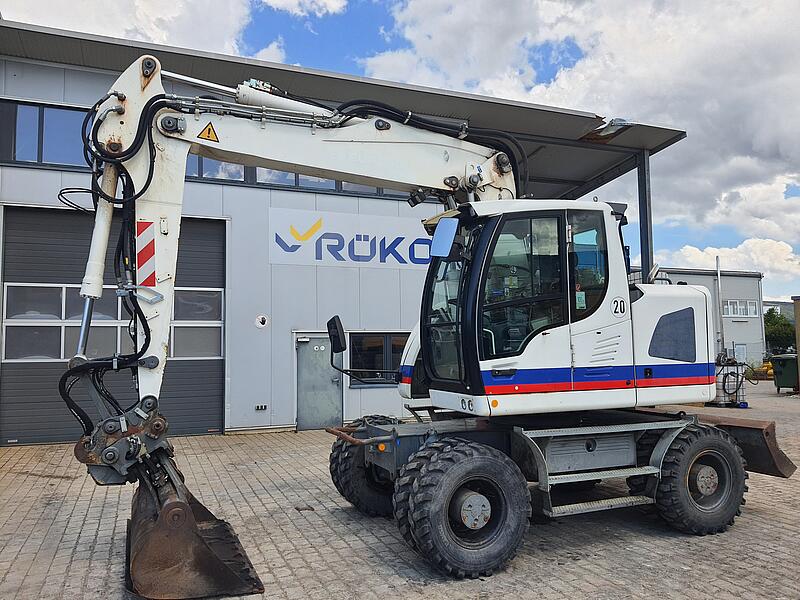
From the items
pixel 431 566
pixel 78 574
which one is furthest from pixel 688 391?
pixel 78 574

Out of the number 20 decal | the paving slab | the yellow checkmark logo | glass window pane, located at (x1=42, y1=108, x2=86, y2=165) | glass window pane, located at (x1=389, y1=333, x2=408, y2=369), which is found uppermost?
glass window pane, located at (x1=42, y1=108, x2=86, y2=165)

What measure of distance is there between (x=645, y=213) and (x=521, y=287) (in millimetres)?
11211

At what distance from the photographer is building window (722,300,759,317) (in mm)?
43875

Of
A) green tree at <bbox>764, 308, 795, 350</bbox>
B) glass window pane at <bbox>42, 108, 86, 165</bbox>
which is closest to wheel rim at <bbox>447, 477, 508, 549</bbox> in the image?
glass window pane at <bbox>42, 108, 86, 165</bbox>

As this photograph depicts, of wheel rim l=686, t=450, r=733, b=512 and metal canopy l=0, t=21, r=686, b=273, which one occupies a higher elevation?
metal canopy l=0, t=21, r=686, b=273

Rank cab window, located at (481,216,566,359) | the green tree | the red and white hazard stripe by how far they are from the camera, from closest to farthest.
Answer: the red and white hazard stripe
cab window, located at (481,216,566,359)
the green tree

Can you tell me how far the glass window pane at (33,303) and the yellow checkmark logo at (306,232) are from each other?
4313 millimetres

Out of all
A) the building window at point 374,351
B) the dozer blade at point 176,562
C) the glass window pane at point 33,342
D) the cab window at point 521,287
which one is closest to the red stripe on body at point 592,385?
the cab window at point 521,287

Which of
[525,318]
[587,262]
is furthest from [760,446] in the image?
[525,318]

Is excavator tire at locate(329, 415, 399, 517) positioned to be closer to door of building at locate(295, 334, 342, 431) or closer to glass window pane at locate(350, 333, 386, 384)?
door of building at locate(295, 334, 342, 431)

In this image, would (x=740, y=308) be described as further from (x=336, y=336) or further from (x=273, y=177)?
(x=336, y=336)

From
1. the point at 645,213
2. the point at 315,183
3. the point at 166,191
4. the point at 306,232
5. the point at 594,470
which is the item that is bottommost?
the point at 594,470

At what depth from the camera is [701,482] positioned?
5848mm

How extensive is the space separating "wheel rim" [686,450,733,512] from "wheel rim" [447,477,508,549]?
195cm
